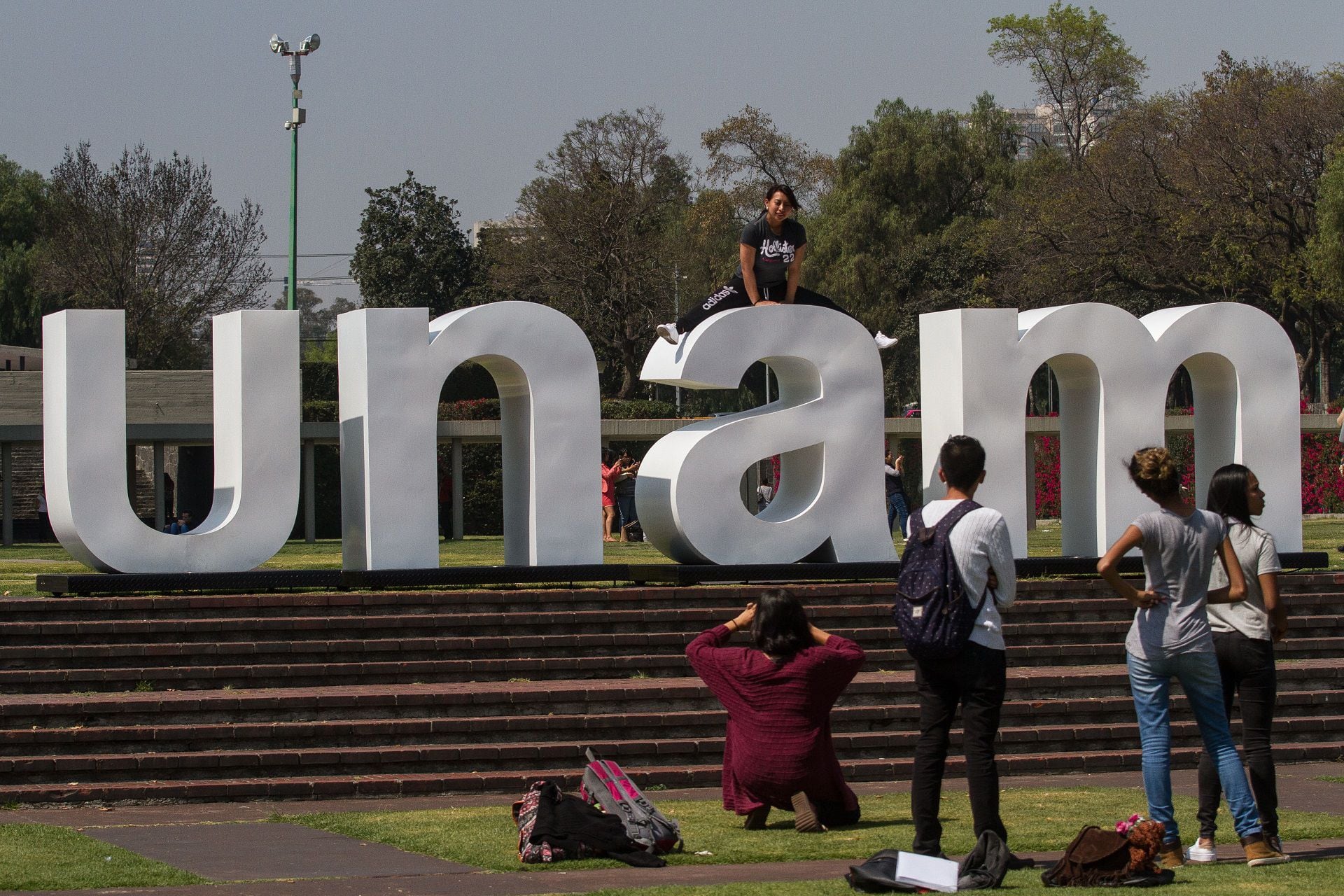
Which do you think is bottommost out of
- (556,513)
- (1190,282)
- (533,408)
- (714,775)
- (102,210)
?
(714,775)

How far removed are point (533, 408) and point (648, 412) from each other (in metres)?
30.5

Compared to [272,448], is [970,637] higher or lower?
lower

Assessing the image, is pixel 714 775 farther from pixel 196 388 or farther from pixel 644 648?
pixel 196 388

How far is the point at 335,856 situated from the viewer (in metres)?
6.92

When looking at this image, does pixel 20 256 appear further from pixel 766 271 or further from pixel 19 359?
pixel 766 271

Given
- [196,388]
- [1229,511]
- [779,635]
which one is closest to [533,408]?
[779,635]

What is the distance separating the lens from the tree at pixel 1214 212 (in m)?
38.2

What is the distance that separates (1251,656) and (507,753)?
4259 mm

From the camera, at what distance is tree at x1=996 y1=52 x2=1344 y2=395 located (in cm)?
3819

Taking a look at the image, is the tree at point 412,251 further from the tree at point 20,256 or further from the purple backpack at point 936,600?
the purple backpack at point 936,600

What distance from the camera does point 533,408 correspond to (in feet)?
40.1

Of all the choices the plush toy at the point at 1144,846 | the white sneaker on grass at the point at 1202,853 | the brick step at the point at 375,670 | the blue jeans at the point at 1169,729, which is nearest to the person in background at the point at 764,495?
the brick step at the point at 375,670

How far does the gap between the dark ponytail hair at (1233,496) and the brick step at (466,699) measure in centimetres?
352

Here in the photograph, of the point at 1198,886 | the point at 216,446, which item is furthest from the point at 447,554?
the point at 1198,886
